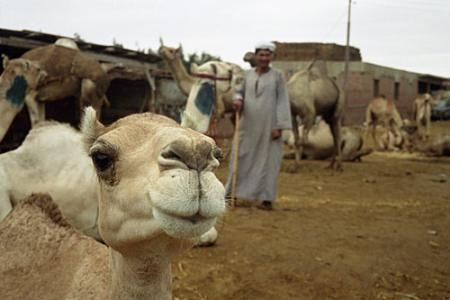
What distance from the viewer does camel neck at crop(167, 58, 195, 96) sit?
32.0 ft

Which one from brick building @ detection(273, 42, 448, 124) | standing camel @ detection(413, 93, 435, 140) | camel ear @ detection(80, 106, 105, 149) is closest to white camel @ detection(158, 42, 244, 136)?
camel ear @ detection(80, 106, 105, 149)

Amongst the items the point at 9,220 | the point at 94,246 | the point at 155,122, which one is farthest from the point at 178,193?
the point at 9,220

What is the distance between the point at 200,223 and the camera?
1.58 m

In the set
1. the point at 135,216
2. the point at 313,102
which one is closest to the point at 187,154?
the point at 135,216

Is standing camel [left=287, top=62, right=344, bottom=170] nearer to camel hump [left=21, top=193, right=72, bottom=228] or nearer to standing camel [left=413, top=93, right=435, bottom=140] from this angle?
camel hump [left=21, top=193, right=72, bottom=228]

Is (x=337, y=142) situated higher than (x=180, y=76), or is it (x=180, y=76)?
(x=180, y=76)

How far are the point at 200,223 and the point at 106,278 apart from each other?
91cm

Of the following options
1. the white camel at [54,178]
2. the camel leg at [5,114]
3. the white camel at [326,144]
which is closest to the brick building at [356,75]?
the white camel at [326,144]

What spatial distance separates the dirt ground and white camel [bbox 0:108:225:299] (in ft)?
4.79

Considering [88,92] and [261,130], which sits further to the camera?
[88,92]

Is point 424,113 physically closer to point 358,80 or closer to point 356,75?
point 358,80

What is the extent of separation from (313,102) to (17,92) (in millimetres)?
7329

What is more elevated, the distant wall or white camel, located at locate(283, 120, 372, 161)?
the distant wall

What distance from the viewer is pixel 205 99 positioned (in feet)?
21.2
